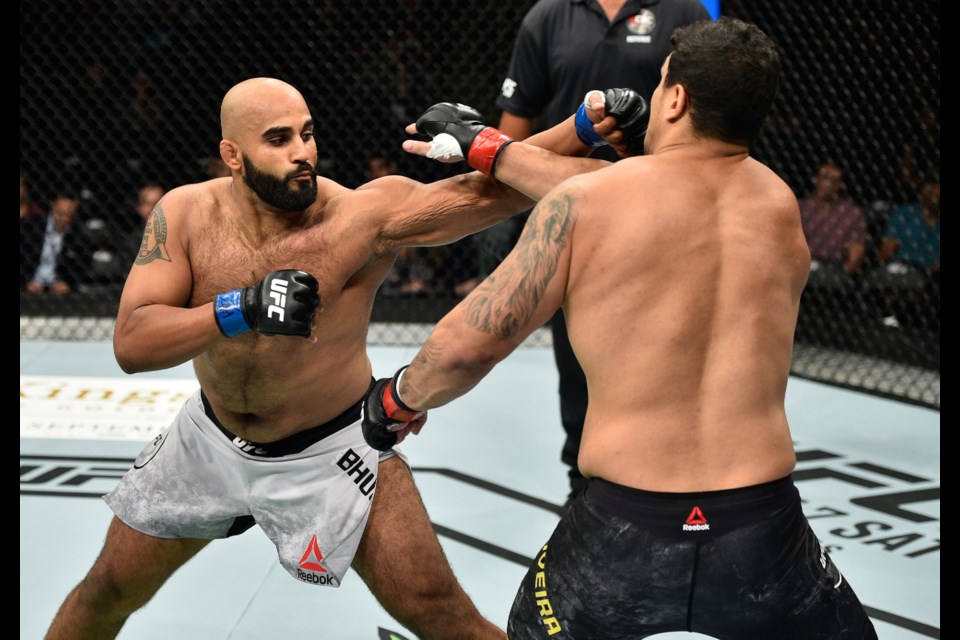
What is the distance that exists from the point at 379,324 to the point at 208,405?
3.56m

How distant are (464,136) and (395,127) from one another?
13.0 feet

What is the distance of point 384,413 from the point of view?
189 cm

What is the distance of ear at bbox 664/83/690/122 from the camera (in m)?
1.68

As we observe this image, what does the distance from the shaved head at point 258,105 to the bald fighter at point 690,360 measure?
0.77 m

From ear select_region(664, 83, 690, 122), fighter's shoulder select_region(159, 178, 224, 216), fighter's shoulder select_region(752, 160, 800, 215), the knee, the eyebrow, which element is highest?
ear select_region(664, 83, 690, 122)

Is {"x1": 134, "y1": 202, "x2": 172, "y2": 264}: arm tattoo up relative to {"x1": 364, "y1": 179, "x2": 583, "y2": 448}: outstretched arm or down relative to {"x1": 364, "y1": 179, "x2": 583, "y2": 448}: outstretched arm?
down

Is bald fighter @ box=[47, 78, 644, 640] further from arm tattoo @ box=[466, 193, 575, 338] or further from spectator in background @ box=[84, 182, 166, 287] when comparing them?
spectator in background @ box=[84, 182, 166, 287]

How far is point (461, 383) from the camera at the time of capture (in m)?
1.78

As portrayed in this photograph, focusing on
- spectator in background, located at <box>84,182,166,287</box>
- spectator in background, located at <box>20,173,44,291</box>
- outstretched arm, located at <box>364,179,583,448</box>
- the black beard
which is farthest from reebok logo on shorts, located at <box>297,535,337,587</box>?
spectator in background, located at <box>20,173,44,291</box>

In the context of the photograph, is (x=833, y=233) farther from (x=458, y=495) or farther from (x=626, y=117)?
(x=626, y=117)

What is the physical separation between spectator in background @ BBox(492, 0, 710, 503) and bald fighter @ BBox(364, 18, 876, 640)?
1.56 m

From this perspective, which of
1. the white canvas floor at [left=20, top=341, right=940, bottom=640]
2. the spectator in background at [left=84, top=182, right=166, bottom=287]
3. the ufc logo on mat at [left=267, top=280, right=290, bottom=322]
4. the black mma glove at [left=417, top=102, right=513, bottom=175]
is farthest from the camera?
the spectator in background at [left=84, top=182, right=166, bottom=287]

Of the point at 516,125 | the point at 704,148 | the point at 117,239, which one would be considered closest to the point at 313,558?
the point at 704,148

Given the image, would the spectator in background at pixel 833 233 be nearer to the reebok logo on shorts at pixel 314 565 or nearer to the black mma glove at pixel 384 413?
the reebok logo on shorts at pixel 314 565
